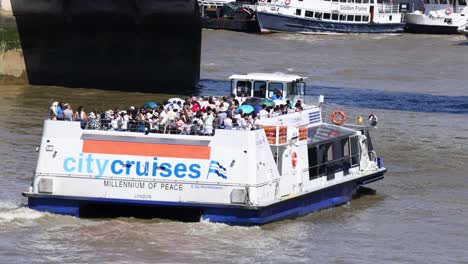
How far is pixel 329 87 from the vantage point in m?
46.8

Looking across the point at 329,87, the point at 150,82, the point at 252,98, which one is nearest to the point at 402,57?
the point at 329,87

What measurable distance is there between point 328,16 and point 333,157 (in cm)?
5661

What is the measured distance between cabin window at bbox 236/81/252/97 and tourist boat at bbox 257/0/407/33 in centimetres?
5169

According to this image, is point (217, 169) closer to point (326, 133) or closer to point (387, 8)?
point (326, 133)

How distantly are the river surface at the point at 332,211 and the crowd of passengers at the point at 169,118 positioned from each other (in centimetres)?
154

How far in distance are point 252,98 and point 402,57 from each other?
38.0 metres

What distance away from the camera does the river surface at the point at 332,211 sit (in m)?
19.9

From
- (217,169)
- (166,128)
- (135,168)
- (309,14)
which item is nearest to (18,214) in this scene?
(135,168)

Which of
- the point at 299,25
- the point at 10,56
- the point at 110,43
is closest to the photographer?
the point at 10,56

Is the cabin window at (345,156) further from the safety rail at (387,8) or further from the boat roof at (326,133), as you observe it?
the safety rail at (387,8)

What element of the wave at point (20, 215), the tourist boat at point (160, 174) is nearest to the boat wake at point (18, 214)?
the wave at point (20, 215)

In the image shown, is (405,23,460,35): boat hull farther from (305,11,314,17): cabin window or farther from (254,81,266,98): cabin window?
(254,81,266,98): cabin window

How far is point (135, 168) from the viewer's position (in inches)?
822

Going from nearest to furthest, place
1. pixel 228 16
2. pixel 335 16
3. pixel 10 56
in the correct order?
pixel 10 56
pixel 335 16
pixel 228 16
